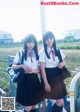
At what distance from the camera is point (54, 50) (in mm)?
2623

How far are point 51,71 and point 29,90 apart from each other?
27 cm

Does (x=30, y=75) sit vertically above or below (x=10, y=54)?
below

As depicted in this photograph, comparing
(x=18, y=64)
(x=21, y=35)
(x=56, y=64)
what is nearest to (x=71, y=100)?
(x=56, y=64)

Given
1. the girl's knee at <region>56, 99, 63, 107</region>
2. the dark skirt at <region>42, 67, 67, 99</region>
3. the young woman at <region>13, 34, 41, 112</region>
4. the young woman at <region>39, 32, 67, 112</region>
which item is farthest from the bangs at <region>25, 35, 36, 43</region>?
the girl's knee at <region>56, 99, 63, 107</region>

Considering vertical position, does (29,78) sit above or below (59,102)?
above

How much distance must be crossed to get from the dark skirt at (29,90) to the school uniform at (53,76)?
9 centimetres

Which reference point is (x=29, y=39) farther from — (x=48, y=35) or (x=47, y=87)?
(x=47, y=87)

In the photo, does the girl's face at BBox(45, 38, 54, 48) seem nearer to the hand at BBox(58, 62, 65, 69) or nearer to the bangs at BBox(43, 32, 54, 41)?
the bangs at BBox(43, 32, 54, 41)

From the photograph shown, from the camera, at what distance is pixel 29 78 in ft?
8.68

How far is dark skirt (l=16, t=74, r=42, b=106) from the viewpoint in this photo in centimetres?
265

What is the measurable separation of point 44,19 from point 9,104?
880mm

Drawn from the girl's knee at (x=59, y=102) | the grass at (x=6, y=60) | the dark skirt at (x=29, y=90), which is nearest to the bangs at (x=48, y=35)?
the grass at (x=6, y=60)

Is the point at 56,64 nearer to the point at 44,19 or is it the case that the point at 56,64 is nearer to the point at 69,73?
the point at 69,73

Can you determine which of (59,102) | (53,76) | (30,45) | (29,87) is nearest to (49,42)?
(30,45)
